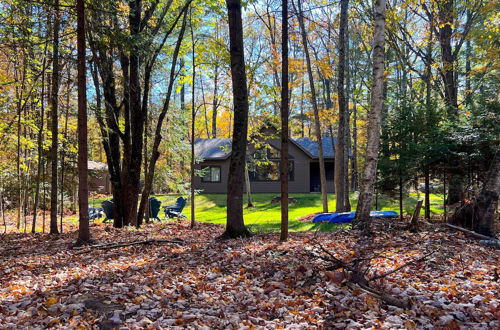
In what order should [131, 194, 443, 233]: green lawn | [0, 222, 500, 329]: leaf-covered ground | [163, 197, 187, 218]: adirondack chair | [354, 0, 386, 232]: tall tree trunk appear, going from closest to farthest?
[0, 222, 500, 329]: leaf-covered ground
[354, 0, 386, 232]: tall tree trunk
[131, 194, 443, 233]: green lawn
[163, 197, 187, 218]: adirondack chair

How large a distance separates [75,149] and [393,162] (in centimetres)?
1025

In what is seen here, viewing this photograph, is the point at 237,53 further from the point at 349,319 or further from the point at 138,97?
the point at 349,319

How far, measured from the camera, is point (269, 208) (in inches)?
770

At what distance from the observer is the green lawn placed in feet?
44.1

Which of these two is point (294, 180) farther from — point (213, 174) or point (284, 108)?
point (284, 108)

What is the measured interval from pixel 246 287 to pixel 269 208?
14798 millimetres

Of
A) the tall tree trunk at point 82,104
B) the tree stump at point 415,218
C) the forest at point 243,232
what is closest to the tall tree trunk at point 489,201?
the forest at point 243,232

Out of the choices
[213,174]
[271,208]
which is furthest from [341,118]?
[213,174]

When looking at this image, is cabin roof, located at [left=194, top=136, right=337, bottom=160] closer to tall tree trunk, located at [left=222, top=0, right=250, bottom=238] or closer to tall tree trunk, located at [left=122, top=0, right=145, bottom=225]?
tall tree trunk, located at [left=122, top=0, right=145, bottom=225]

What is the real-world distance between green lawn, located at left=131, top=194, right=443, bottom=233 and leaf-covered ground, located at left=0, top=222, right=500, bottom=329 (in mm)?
4869

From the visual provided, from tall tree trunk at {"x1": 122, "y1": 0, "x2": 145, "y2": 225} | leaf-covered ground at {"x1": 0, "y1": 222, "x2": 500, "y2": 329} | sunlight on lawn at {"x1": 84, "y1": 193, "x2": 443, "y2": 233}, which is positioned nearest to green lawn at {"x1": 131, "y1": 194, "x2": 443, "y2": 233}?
sunlight on lawn at {"x1": 84, "y1": 193, "x2": 443, "y2": 233}

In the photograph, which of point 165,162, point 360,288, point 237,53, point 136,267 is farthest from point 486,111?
point 165,162

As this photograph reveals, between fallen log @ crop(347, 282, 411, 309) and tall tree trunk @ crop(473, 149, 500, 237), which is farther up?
tall tree trunk @ crop(473, 149, 500, 237)

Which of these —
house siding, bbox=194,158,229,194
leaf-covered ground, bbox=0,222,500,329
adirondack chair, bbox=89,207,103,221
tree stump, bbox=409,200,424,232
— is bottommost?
adirondack chair, bbox=89,207,103,221
